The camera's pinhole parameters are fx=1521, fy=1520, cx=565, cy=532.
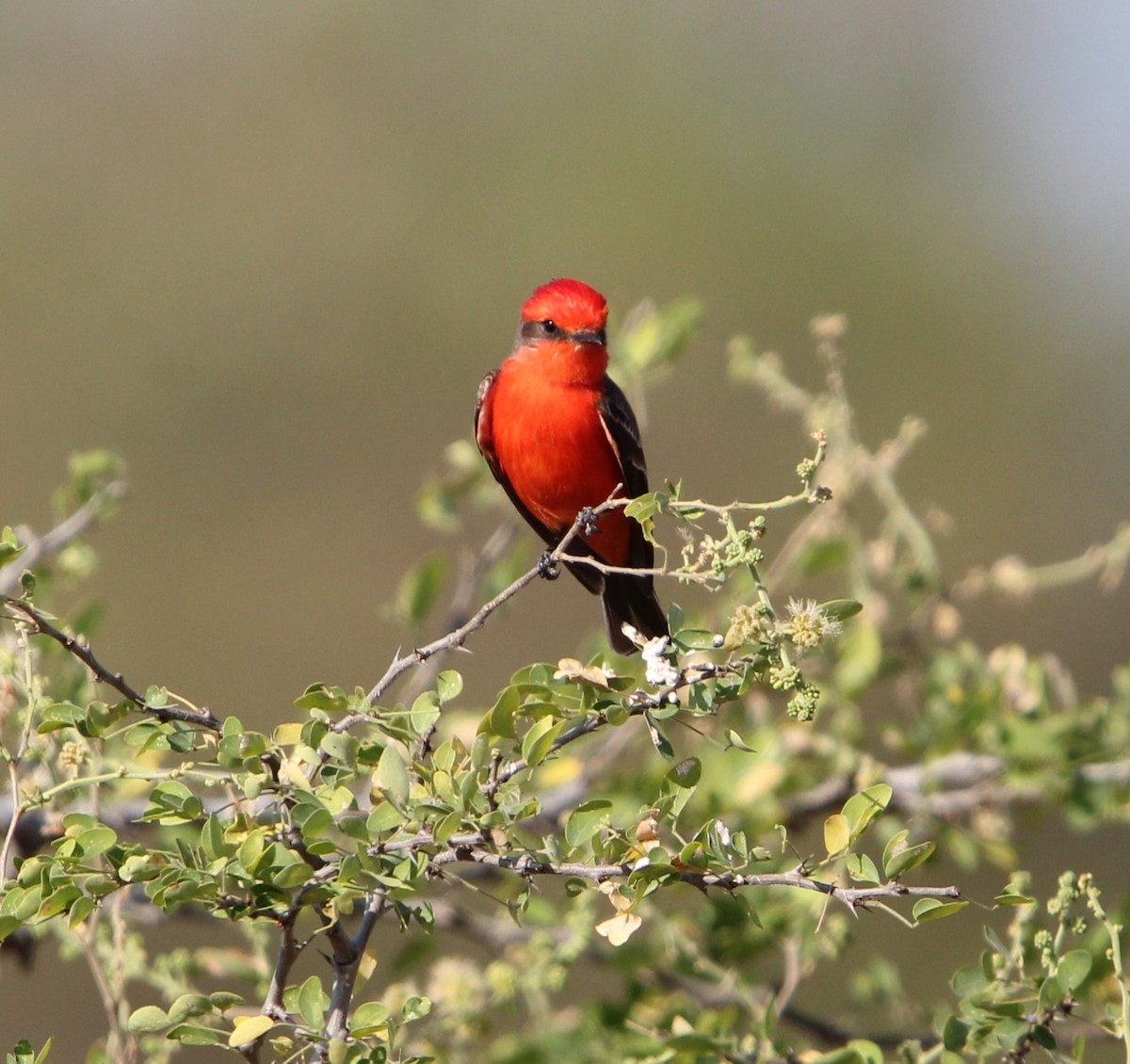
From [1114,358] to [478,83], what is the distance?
785 cm

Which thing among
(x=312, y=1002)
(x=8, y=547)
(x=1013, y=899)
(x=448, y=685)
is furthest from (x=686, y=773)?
(x=8, y=547)

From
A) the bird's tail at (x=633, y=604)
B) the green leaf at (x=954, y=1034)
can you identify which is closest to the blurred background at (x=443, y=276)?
the bird's tail at (x=633, y=604)

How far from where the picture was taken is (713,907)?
3.66 meters

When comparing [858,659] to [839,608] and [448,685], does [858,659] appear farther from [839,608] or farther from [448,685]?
[448,685]

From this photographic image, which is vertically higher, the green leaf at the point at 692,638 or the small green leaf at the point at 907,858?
the green leaf at the point at 692,638

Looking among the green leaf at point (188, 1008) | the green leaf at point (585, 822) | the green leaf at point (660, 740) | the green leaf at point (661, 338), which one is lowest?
the green leaf at point (188, 1008)

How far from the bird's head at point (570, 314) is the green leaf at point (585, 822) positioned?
2.94 m

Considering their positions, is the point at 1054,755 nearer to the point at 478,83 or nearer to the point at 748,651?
the point at 748,651

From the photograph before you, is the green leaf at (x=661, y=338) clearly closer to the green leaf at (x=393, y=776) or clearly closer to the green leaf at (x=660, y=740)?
the green leaf at (x=660, y=740)

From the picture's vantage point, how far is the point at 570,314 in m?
5.11

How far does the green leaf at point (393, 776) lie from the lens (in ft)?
7.34

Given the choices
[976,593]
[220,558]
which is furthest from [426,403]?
[976,593]

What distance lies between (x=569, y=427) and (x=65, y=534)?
179 centimetres

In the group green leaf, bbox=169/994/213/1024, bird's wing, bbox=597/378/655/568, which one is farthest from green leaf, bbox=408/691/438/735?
bird's wing, bbox=597/378/655/568
